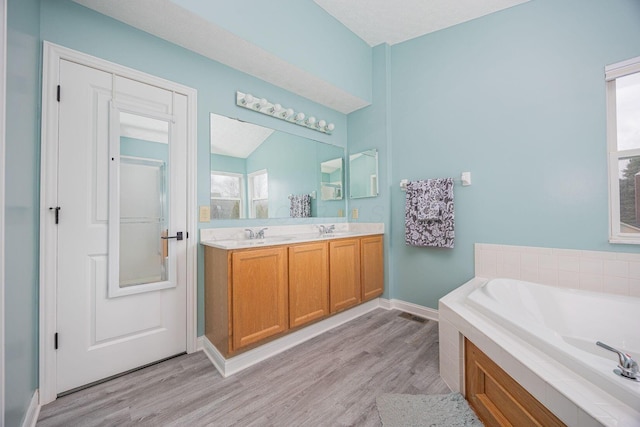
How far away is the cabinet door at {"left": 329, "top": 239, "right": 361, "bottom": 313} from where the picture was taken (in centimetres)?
234

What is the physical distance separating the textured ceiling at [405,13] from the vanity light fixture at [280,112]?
1.00 m

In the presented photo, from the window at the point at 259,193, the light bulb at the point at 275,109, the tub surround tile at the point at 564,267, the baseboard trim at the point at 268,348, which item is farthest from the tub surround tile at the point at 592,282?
the light bulb at the point at 275,109

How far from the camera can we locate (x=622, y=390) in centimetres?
76

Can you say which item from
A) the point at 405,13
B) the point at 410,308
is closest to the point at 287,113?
the point at 405,13

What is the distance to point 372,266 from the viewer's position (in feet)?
9.08

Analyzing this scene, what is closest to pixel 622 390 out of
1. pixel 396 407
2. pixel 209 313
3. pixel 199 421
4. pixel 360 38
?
pixel 396 407

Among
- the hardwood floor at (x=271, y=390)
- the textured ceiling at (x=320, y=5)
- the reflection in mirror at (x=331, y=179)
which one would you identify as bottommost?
the hardwood floor at (x=271, y=390)

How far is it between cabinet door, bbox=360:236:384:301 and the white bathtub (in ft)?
3.77

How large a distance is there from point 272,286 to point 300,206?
3.60 feet

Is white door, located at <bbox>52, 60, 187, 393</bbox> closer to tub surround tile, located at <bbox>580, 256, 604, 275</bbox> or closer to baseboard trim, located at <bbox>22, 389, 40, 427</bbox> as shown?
baseboard trim, located at <bbox>22, 389, 40, 427</bbox>

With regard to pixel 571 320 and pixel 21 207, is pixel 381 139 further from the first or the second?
pixel 21 207

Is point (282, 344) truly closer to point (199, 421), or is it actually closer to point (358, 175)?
point (199, 421)

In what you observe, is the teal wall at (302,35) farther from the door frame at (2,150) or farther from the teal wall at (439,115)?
the door frame at (2,150)

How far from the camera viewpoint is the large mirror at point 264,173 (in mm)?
2148
